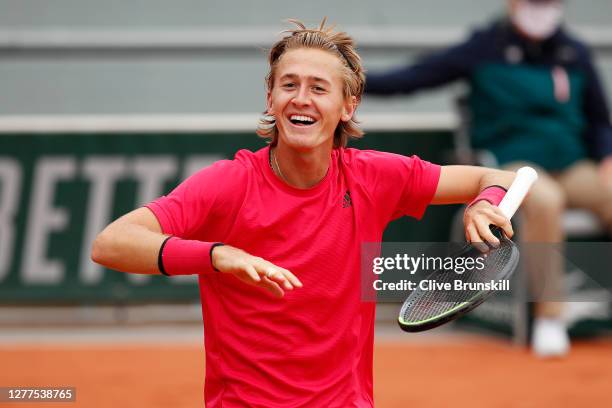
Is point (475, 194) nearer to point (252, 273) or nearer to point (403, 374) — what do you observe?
point (252, 273)

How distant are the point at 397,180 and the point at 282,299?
0.60 metres

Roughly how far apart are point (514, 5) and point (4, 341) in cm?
484

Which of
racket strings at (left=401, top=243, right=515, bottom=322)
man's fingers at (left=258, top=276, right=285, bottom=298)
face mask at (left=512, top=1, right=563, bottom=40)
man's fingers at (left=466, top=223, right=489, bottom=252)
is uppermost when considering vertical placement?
face mask at (left=512, top=1, right=563, bottom=40)

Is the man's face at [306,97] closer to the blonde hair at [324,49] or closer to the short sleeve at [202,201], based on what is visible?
the blonde hair at [324,49]

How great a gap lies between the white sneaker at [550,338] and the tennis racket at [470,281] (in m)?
3.96

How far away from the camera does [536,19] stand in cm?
786

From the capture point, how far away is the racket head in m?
3.00

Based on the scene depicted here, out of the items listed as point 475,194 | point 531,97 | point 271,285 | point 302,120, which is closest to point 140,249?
point 271,285

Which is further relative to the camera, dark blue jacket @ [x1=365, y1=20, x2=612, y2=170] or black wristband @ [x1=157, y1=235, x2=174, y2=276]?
dark blue jacket @ [x1=365, y1=20, x2=612, y2=170]

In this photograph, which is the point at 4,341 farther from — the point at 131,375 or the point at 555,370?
the point at 555,370

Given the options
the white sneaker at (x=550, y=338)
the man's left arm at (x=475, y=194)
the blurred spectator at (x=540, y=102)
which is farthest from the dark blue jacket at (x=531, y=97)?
the man's left arm at (x=475, y=194)

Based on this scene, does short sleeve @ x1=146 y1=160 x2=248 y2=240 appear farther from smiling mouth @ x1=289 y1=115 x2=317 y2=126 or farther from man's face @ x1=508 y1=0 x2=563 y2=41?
man's face @ x1=508 y1=0 x2=563 y2=41

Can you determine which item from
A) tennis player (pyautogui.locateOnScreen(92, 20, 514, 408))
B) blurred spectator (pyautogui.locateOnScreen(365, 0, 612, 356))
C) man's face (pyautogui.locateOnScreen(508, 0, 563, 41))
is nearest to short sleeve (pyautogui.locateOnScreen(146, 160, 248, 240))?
tennis player (pyautogui.locateOnScreen(92, 20, 514, 408))

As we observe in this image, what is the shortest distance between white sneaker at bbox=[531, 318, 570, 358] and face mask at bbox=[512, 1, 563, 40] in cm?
227
